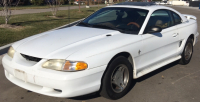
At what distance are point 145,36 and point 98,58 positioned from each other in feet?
4.12

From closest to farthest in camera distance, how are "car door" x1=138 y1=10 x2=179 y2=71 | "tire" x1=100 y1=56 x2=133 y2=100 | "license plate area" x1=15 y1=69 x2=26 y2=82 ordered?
"license plate area" x1=15 y1=69 x2=26 y2=82, "tire" x1=100 y1=56 x2=133 y2=100, "car door" x1=138 y1=10 x2=179 y2=71

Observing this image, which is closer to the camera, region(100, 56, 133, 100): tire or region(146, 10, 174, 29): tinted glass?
region(100, 56, 133, 100): tire

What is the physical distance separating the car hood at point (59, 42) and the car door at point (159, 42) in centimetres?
70

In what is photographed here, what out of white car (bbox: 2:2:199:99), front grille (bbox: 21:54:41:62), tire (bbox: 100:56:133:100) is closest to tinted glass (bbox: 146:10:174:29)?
white car (bbox: 2:2:199:99)

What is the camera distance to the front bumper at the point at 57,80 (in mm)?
3287

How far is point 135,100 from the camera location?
401 centimetres

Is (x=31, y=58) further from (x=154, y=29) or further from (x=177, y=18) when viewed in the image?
(x=177, y=18)

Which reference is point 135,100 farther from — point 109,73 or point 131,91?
point 109,73

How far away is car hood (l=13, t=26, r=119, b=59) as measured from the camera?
140 inches

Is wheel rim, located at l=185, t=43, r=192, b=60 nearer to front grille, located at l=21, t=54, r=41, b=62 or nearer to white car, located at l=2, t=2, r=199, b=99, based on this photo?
white car, located at l=2, t=2, r=199, b=99

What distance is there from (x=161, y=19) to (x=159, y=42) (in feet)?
2.25

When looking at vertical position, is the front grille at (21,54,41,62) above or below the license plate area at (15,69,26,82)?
above

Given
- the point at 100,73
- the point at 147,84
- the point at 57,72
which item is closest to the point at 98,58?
the point at 100,73

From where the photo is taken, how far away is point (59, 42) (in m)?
3.89
